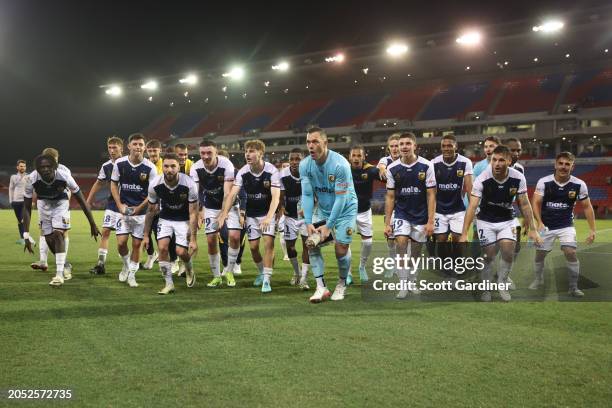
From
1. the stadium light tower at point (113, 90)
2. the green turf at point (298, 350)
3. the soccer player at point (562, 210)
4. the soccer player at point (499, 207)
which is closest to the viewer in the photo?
the green turf at point (298, 350)

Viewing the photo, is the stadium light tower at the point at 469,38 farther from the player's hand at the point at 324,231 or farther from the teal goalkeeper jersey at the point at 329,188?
the player's hand at the point at 324,231

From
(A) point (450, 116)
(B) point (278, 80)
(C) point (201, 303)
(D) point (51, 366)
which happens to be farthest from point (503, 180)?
(B) point (278, 80)

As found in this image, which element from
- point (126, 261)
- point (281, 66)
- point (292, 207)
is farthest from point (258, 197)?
point (281, 66)

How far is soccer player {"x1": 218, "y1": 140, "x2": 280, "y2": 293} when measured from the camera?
7.38 metres

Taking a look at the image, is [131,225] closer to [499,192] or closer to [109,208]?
[109,208]

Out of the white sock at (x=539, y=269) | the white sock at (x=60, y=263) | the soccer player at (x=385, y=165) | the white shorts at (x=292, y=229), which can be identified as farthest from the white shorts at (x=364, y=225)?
the white sock at (x=60, y=263)

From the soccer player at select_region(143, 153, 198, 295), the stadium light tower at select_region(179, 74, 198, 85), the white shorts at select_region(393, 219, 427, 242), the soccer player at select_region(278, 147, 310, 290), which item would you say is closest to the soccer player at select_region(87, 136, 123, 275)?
the soccer player at select_region(143, 153, 198, 295)

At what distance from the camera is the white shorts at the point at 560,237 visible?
23.6 feet

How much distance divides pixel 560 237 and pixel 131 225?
6.70m

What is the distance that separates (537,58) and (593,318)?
43959mm

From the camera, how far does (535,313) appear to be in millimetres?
5945

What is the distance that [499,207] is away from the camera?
672 centimetres

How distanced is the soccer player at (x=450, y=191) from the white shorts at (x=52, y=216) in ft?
18.9

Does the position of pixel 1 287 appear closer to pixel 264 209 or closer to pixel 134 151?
pixel 134 151
